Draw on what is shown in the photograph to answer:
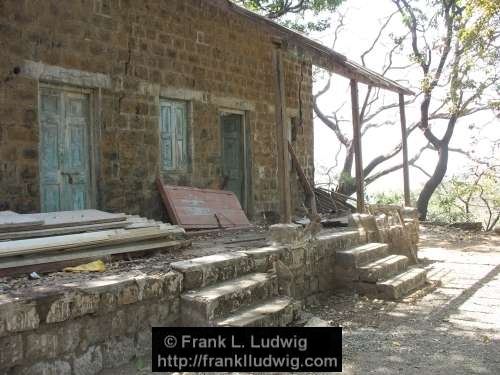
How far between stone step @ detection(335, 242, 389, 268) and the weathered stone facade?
2947 mm

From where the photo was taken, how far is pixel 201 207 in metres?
8.41

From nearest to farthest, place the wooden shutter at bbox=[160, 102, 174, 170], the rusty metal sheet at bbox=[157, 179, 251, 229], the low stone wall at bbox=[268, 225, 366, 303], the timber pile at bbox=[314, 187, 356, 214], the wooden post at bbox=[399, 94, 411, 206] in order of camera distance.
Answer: the low stone wall at bbox=[268, 225, 366, 303] → the rusty metal sheet at bbox=[157, 179, 251, 229] → the wooden shutter at bbox=[160, 102, 174, 170] → the wooden post at bbox=[399, 94, 411, 206] → the timber pile at bbox=[314, 187, 356, 214]

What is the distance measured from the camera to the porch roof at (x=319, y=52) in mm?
6457

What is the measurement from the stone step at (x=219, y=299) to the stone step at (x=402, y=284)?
2324 mm

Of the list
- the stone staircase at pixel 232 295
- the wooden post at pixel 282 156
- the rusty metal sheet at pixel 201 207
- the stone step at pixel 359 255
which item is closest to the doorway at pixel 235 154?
the rusty metal sheet at pixel 201 207

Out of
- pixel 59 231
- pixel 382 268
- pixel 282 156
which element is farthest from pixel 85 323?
pixel 382 268

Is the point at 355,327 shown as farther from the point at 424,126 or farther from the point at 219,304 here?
the point at 424,126

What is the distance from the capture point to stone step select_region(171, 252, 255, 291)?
453 cm

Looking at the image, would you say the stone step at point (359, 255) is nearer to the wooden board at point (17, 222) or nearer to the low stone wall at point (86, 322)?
the low stone wall at point (86, 322)

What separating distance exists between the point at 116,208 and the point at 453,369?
16.5 ft

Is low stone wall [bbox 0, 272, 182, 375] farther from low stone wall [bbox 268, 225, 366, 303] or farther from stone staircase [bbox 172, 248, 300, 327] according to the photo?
low stone wall [bbox 268, 225, 366, 303]

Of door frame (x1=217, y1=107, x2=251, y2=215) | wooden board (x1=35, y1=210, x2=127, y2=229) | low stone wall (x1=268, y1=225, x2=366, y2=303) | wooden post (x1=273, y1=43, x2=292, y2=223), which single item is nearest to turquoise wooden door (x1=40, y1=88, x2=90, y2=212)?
wooden board (x1=35, y1=210, x2=127, y2=229)

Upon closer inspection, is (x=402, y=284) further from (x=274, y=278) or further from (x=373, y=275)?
(x=274, y=278)

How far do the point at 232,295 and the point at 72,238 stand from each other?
63.2 inches
